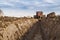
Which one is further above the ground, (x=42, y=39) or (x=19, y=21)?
(x=19, y=21)

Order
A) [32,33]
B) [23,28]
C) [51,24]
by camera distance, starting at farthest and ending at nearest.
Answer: [23,28] → [32,33] → [51,24]

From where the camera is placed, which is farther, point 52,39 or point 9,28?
point 9,28

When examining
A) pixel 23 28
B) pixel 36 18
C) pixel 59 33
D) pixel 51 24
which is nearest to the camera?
pixel 59 33

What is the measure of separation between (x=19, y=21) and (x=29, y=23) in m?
2.18

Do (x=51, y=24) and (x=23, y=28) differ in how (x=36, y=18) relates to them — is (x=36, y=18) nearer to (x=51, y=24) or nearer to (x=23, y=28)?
(x=23, y=28)

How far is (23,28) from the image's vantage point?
45750 mm

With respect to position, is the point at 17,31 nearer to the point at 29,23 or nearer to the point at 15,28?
the point at 15,28

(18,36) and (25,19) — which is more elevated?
(25,19)

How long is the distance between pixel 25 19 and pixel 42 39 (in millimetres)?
10137

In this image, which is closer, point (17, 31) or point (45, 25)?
point (45, 25)

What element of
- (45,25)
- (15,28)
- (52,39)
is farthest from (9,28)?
(52,39)

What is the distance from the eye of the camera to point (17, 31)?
44750mm

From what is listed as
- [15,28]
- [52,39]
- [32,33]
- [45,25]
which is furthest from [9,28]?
[52,39]

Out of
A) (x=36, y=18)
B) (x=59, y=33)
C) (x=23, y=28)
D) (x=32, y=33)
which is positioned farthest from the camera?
(x=36, y=18)
